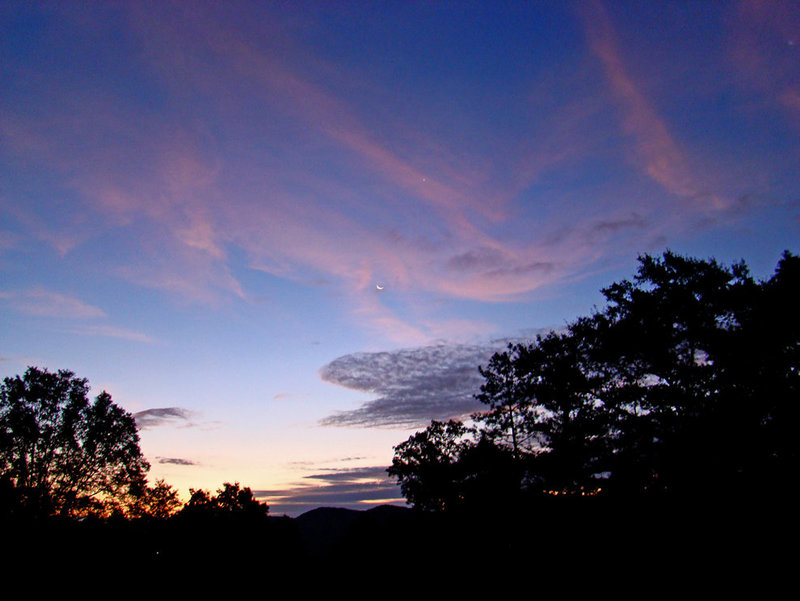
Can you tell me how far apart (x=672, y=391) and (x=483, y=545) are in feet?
48.5

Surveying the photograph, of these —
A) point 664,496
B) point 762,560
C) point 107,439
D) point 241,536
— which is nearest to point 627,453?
point 664,496

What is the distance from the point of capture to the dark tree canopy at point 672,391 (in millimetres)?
23766

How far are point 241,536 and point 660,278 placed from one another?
105ft

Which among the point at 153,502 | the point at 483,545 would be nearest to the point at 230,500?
the point at 153,502

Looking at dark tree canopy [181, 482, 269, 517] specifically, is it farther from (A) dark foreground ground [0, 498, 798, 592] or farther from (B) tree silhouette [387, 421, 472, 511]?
(B) tree silhouette [387, 421, 472, 511]

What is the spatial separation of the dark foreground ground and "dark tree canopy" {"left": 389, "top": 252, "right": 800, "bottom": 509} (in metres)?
2.39

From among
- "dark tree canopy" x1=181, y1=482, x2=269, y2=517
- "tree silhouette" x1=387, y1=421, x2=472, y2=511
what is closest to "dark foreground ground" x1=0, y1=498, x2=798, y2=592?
"dark tree canopy" x1=181, y1=482, x2=269, y2=517

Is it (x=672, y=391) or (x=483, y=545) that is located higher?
(x=672, y=391)

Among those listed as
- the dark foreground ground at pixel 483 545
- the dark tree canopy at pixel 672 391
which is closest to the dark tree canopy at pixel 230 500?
the dark foreground ground at pixel 483 545

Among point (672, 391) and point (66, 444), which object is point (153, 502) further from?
point (672, 391)

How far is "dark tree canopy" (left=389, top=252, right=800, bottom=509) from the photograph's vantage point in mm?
23766

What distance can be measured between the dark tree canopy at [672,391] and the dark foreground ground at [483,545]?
239cm

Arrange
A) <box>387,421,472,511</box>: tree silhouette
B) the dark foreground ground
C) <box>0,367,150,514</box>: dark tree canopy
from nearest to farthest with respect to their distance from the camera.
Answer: the dark foreground ground
<box>0,367,150,514</box>: dark tree canopy
<box>387,421,472,511</box>: tree silhouette

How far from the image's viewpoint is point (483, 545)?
27547mm
